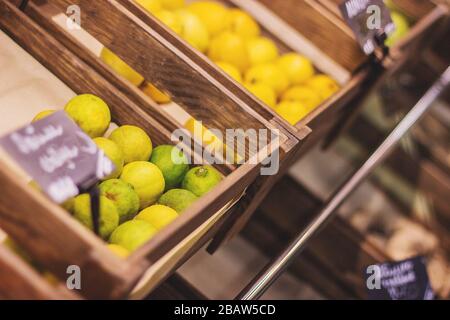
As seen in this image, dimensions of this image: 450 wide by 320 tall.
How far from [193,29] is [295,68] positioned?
1.37 ft

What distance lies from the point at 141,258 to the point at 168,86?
22.4 inches

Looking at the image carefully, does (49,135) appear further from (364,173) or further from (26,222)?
(364,173)

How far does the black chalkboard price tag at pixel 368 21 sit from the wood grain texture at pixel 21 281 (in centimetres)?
120

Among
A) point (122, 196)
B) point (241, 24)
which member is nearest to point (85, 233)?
point (122, 196)

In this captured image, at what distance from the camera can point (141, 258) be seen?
2.71 ft

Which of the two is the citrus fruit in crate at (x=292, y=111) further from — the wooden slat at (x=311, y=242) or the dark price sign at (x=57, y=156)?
the dark price sign at (x=57, y=156)

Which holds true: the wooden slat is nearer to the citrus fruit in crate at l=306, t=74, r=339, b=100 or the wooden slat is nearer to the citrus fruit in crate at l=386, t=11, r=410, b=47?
the citrus fruit in crate at l=306, t=74, r=339, b=100

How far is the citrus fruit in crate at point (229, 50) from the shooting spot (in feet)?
5.77

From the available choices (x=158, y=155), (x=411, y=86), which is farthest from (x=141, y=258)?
(x=411, y=86)

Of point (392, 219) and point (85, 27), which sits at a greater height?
point (392, 219)

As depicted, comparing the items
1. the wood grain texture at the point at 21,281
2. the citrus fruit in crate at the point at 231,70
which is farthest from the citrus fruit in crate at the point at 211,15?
the wood grain texture at the point at 21,281

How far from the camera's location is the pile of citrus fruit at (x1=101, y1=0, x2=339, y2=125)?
Answer: 1.67 m

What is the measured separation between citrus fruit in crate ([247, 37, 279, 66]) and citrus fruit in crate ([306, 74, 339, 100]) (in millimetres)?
179

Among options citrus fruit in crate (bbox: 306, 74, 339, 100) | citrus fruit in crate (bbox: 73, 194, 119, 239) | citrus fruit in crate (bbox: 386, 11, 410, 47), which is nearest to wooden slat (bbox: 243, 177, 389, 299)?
citrus fruit in crate (bbox: 306, 74, 339, 100)
